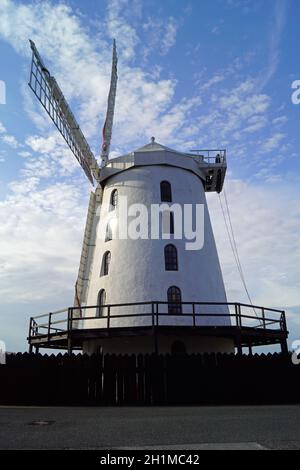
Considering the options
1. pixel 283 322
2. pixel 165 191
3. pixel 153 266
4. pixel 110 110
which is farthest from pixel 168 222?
pixel 110 110

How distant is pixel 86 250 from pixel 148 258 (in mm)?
6240

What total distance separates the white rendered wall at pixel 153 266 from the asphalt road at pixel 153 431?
9.18m

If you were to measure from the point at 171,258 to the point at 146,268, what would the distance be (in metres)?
1.41

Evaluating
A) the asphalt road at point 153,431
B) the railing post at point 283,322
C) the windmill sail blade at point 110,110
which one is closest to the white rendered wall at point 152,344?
the railing post at point 283,322

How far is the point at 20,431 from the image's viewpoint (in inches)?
330

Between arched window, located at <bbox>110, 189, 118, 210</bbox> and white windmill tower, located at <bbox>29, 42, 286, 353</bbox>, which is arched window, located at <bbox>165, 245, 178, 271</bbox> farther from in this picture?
arched window, located at <bbox>110, 189, 118, 210</bbox>

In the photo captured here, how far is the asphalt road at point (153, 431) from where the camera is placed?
268 inches

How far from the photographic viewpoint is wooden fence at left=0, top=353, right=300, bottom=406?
14898 mm

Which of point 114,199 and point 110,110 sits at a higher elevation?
point 110,110

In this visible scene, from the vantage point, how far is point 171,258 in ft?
69.8

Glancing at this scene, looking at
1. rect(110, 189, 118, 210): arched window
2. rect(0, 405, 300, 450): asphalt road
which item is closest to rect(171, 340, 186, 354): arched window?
rect(110, 189, 118, 210): arched window

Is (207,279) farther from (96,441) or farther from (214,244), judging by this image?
(96,441)

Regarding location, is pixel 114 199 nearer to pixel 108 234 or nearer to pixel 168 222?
pixel 108 234

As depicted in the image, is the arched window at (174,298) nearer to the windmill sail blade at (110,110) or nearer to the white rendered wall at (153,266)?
the white rendered wall at (153,266)
